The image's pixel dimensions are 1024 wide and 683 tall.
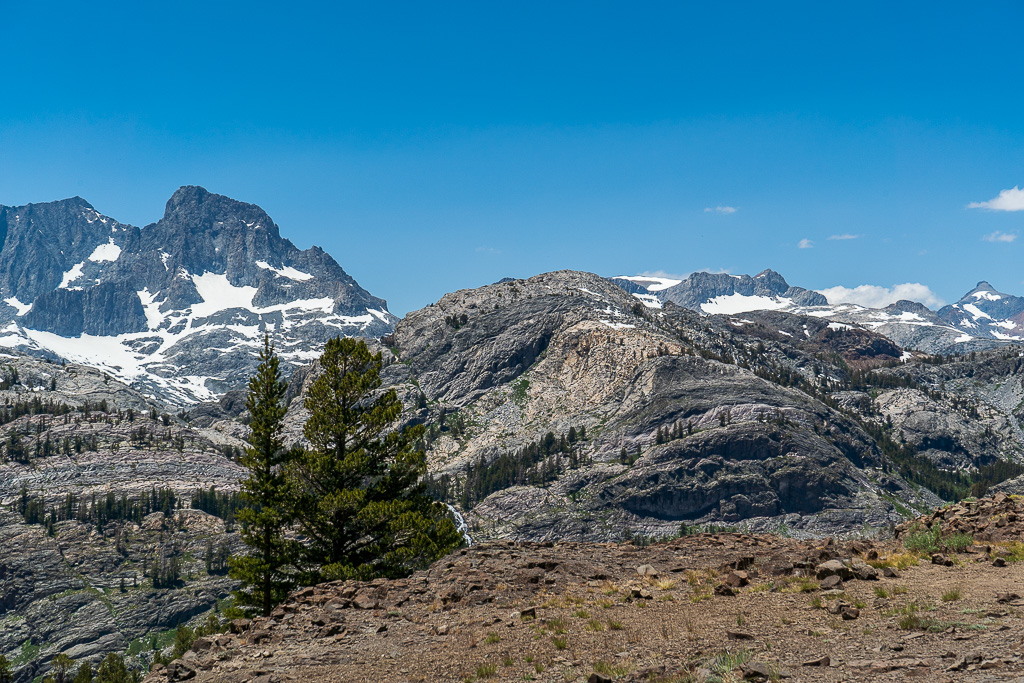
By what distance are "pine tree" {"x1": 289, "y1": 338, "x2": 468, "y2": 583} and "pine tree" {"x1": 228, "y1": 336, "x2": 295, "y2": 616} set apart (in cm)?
184

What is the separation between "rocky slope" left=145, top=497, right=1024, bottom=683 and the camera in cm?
1898

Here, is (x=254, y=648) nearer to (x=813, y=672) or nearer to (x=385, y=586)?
(x=385, y=586)

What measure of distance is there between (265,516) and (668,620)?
101 ft

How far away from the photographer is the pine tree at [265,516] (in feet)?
157

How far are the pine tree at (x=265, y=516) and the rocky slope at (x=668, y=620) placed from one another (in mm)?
17610

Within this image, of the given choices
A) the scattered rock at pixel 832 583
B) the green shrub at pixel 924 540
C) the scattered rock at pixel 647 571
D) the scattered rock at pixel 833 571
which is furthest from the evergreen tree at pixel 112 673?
the scattered rock at pixel 832 583

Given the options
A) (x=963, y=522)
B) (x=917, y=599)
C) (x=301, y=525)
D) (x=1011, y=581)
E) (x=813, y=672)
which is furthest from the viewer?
(x=301, y=525)

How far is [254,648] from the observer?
25.8 meters

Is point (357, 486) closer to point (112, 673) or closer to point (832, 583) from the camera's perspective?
point (832, 583)

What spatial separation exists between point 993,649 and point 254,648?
22.1m

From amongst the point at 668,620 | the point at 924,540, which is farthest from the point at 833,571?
the point at 924,540

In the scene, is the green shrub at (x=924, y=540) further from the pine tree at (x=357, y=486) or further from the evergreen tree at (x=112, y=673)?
the evergreen tree at (x=112, y=673)

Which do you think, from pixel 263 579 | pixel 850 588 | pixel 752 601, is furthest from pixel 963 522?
pixel 263 579

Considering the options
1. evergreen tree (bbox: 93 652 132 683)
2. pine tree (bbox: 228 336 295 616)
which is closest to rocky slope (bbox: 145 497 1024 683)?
pine tree (bbox: 228 336 295 616)
